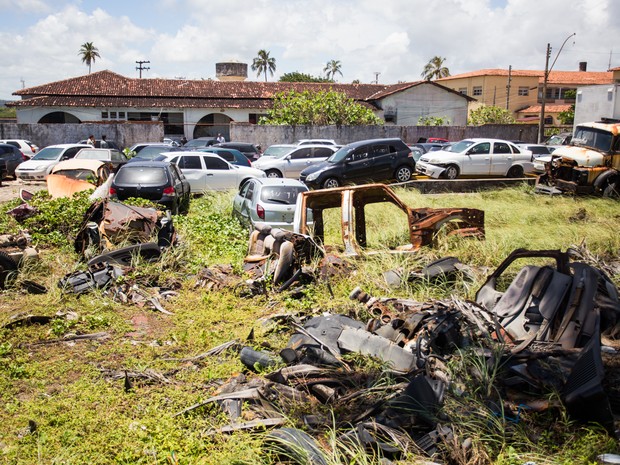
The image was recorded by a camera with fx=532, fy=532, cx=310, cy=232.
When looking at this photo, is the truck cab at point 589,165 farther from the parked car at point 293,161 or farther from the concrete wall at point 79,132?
the concrete wall at point 79,132

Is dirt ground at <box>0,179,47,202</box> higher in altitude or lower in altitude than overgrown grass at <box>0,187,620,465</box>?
higher

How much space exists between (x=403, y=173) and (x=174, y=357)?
14.2 meters

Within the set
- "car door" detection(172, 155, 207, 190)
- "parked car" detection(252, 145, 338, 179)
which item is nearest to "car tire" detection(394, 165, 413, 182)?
"parked car" detection(252, 145, 338, 179)

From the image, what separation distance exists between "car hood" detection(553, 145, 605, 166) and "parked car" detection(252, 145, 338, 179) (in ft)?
27.8

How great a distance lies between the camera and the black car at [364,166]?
1780 centimetres

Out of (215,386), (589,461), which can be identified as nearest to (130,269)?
(215,386)

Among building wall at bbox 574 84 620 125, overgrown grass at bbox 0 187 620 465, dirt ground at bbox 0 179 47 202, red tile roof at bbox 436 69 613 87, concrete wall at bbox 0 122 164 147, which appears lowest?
overgrown grass at bbox 0 187 620 465

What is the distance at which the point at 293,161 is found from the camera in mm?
20766

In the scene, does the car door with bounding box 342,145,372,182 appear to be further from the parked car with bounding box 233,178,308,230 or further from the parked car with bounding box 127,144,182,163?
the parked car with bounding box 127,144,182,163

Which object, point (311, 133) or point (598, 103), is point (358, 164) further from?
point (598, 103)

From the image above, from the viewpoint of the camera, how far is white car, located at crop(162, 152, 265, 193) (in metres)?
17.3

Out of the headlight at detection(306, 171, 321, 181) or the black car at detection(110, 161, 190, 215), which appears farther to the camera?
the headlight at detection(306, 171, 321, 181)

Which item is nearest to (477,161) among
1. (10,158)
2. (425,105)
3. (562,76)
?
(10,158)

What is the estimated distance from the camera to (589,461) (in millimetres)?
3777
